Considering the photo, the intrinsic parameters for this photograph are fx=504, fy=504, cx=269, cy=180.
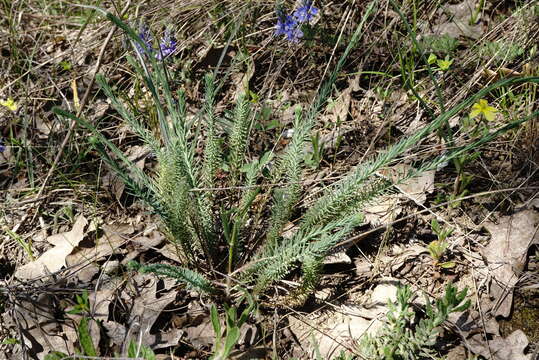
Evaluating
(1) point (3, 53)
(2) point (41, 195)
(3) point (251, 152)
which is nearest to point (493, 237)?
(3) point (251, 152)

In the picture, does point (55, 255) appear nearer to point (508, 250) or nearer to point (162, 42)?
point (162, 42)

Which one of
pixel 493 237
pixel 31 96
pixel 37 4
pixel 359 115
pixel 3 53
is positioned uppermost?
pixel 37 4

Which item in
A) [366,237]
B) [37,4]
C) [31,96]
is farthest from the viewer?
[37,4]

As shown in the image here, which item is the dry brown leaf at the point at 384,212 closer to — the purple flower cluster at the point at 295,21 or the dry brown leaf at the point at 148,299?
the dry brown leaf at the point at 148,299

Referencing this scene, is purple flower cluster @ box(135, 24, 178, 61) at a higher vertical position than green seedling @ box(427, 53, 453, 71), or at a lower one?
higher

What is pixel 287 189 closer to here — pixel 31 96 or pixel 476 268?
pixel 476 268

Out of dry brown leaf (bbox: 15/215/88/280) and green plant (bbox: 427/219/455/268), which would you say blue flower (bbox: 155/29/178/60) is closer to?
dry brown leaf (bbox: 15/215/88/280)

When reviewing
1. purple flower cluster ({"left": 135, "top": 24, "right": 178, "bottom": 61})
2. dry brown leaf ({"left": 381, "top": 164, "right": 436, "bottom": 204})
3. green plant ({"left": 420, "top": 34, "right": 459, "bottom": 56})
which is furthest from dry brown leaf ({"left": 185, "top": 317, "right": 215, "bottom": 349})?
green plant ({"left": 420, "top": 34, "right": 459, "bottom": 56})
